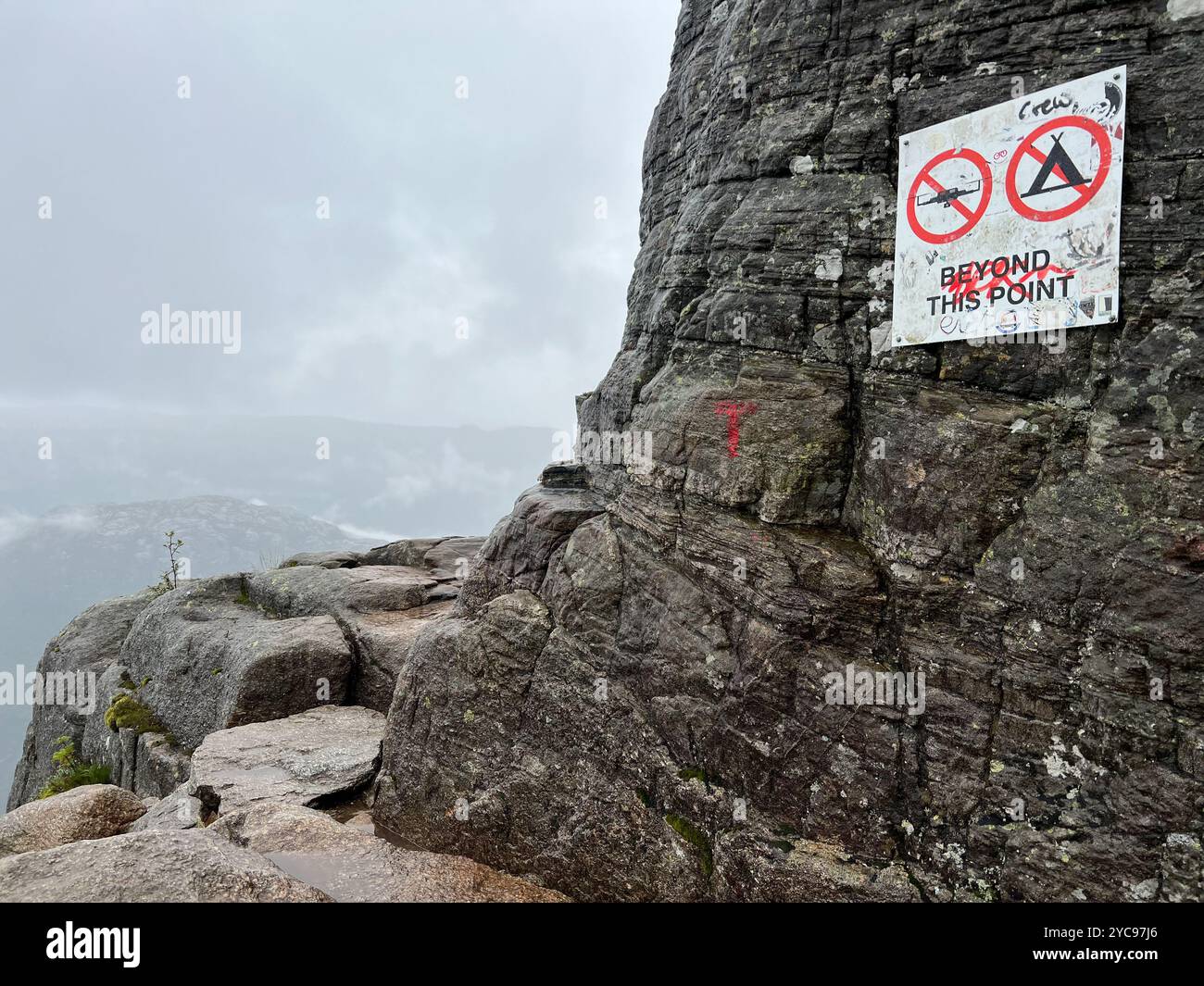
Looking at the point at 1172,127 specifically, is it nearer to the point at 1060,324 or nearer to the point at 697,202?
the point at 1060,324

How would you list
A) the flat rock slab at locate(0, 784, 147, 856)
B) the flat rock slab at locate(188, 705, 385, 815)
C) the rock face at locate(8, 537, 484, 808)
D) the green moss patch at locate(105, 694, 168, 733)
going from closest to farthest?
1. the flat rock slab at locate(188, 705, 385, 815)
2. the flat rock slab at locate(0, 784, 147, 856)
3. the rock face at locate(8, 537, 484, 808)
4. the green moss patch at locate(105, 694, 168, 733)

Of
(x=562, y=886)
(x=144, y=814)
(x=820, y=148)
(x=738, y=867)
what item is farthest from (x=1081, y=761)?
(x=144, y=814)

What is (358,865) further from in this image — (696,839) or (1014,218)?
(1014,218)

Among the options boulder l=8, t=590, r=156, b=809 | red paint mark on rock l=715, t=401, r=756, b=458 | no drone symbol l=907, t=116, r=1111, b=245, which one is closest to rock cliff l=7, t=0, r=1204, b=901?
red paint mark on rock l=715, t=401, r=756, b=458

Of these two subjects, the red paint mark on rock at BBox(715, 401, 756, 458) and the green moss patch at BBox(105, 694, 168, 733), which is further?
the green moss patch at BBox(105, 694, 168, 733)

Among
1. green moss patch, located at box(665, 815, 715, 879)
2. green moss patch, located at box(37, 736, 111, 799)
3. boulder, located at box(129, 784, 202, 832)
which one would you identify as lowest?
green moss patch, located at box(37, 736, 111, 799)

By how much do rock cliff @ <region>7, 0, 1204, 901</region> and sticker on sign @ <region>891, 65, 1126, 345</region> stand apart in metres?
0.23

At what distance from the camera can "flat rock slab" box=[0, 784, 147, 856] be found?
14664mm

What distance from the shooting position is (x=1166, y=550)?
7477 millimetres

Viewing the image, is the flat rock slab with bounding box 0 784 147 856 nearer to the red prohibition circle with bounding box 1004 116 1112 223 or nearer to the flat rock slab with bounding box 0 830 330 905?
the flat rock slab with bounding box 0 830 330 905

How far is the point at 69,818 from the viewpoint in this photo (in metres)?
15.4

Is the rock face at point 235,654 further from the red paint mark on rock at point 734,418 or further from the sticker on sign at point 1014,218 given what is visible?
the sticker on sign at point 1014,218

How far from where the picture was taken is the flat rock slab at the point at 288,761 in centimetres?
1434

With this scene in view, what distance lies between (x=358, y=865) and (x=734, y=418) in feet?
29.4
